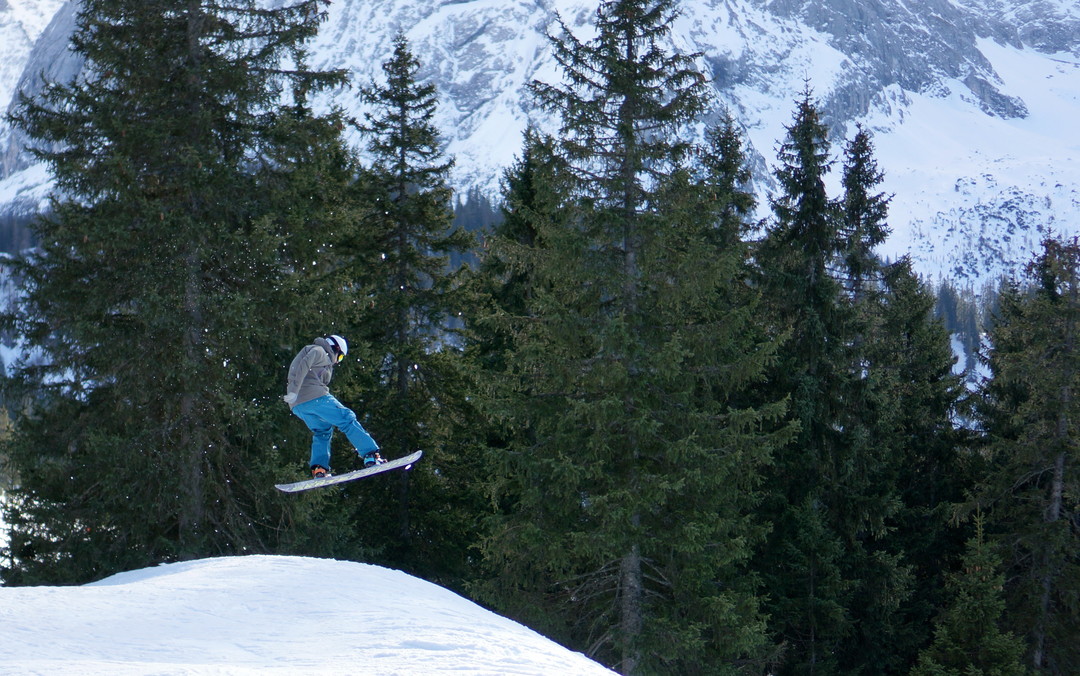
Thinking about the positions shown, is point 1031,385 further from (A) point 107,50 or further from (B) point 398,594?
(A) point 107,50

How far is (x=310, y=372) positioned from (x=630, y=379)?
6216 mm

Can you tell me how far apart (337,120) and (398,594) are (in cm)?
1018

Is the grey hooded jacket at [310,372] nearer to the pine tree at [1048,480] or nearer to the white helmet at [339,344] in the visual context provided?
the white helmet at [339,344]

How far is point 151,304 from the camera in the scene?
15.7m

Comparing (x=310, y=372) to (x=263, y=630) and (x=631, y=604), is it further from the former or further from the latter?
(x=631, y=604)

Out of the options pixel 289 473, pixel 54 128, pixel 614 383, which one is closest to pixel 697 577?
pixel 614 383

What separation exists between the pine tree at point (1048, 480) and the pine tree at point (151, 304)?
17.0 m

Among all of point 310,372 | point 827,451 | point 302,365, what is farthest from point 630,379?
point 827,451

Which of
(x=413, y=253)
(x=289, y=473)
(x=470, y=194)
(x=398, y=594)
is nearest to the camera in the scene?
(x=398, y=594)

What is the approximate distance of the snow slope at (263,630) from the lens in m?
7.51

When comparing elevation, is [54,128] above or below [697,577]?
above

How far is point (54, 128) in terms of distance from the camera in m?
16.7

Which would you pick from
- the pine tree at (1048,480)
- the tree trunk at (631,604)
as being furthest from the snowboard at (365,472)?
the pine tree at (1048,480)

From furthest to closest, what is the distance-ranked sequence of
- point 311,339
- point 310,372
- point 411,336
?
point 411,336 < point 311,339 < point 310,372
